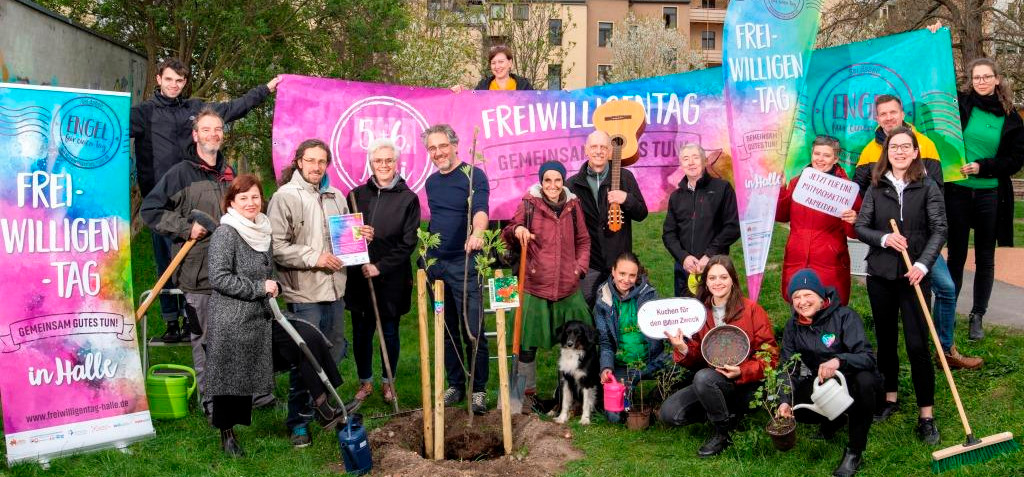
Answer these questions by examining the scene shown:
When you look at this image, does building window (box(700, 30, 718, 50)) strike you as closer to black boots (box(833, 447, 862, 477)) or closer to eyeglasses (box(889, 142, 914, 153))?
eyeglasses (box(889, 142, 914, 153))

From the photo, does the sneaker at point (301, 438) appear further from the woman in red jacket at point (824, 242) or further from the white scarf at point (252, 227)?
the woman in red jacket at point (824, 242)

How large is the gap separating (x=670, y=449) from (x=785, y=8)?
3.39 metres

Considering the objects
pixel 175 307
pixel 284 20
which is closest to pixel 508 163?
pixel 175 307

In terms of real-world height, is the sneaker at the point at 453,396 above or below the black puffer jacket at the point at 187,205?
below

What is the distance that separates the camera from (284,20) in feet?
46.6

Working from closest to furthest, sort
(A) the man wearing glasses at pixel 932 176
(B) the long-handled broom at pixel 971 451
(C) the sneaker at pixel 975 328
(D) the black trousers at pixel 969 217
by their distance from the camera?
(B) the long-handled broom at pixel 971 451 → (A) the man wearing glasses at pixel 932 176 → (D) the black trousers at pixel 969 217 → (C) the sneaker at pixel 975 328

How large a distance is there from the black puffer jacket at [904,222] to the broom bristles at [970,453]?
41.3 inches

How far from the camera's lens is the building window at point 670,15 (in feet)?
186

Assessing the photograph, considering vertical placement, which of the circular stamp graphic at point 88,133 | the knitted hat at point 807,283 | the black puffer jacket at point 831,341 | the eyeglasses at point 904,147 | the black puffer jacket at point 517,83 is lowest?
the black puffer jacket at point 831,341

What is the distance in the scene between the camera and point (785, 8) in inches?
269

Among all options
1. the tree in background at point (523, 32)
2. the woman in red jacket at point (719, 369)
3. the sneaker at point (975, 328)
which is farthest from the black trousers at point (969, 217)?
the tree in background at point (523, 32)

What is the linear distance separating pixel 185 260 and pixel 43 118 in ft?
4.01

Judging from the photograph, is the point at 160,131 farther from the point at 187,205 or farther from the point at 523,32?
the point at 523,32

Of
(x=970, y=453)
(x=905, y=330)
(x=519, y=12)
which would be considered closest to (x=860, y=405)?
(x=970, y=453)
